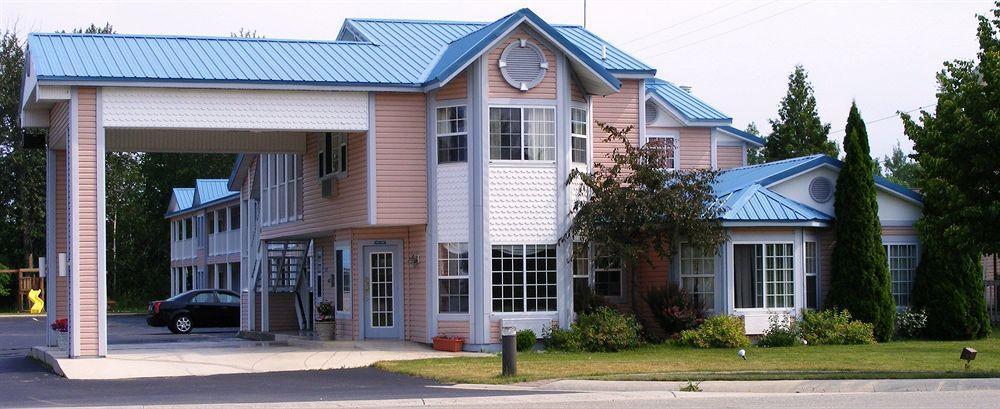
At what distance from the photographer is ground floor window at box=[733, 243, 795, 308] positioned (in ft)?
89.4

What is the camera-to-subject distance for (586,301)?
2686cm

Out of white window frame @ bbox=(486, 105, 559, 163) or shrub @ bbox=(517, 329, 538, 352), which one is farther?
white window frame @ bbox=(486, 105, 559, 163)

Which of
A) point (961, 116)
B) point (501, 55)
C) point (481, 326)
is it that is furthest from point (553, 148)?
point (961, 116)

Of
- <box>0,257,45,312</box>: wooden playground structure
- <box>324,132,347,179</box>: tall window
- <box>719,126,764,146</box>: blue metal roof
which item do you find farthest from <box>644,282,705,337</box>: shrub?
<box>0,257,45,312</box>: wooden playground structure

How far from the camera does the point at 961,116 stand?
20062mm

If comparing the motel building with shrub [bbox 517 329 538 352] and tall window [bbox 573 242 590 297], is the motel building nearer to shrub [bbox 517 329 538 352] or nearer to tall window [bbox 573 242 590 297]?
tall window [bbox 573 242 590 297]

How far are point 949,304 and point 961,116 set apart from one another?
902 cm

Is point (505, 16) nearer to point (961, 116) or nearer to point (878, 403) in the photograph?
point (961, 116)

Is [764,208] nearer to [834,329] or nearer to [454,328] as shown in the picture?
[834,329]

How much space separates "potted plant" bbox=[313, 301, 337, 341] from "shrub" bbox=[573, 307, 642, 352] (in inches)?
263

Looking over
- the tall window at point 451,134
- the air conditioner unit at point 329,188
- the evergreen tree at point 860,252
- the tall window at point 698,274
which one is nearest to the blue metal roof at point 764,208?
the evergreen tree at point 860,252

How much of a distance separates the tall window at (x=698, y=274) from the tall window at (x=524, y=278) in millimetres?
3105

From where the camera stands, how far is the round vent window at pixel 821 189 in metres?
28.0

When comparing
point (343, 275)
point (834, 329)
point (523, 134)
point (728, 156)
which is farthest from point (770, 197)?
point (728, 156)
